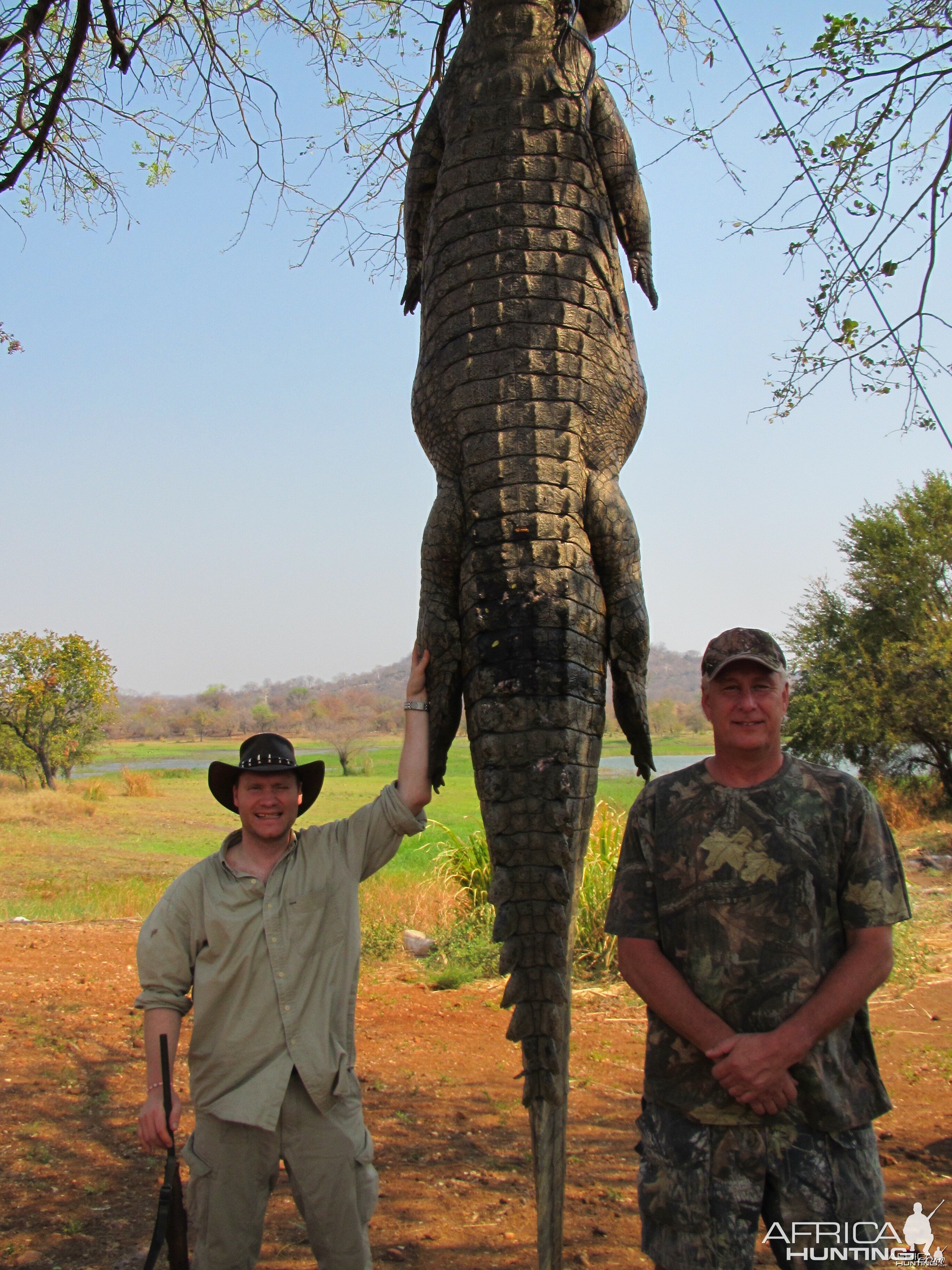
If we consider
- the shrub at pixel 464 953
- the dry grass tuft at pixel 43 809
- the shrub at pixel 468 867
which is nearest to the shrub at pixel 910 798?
the shrub at pixel 468 867

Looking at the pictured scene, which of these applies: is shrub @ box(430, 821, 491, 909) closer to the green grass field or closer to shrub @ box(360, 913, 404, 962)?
the green grass field

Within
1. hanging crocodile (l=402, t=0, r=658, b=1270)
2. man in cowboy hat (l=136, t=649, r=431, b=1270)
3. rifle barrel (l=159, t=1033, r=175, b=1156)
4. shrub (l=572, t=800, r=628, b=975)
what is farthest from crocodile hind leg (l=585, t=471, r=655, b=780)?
shrub (l=572, t=800, r=628, b=975)

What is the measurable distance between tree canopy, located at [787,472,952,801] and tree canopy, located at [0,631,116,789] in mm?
17860

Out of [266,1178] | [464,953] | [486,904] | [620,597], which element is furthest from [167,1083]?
[486,904]

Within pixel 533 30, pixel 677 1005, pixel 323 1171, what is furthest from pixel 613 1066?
pixel 533 30

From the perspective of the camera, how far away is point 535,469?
2.54 meters

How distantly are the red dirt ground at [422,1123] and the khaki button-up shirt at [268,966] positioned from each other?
4.74ft

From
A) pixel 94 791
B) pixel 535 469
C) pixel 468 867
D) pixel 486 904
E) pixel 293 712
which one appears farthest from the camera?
pixel 293 712

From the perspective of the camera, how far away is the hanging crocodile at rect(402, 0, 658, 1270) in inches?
92.6

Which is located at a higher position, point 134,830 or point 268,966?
point 268,966

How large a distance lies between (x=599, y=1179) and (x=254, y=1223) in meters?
2.22

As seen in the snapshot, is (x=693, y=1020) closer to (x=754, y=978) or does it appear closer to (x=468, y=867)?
(x=754, y=978)

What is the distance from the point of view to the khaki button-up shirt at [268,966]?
2.61 meters

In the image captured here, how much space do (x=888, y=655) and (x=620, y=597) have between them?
1729cm
